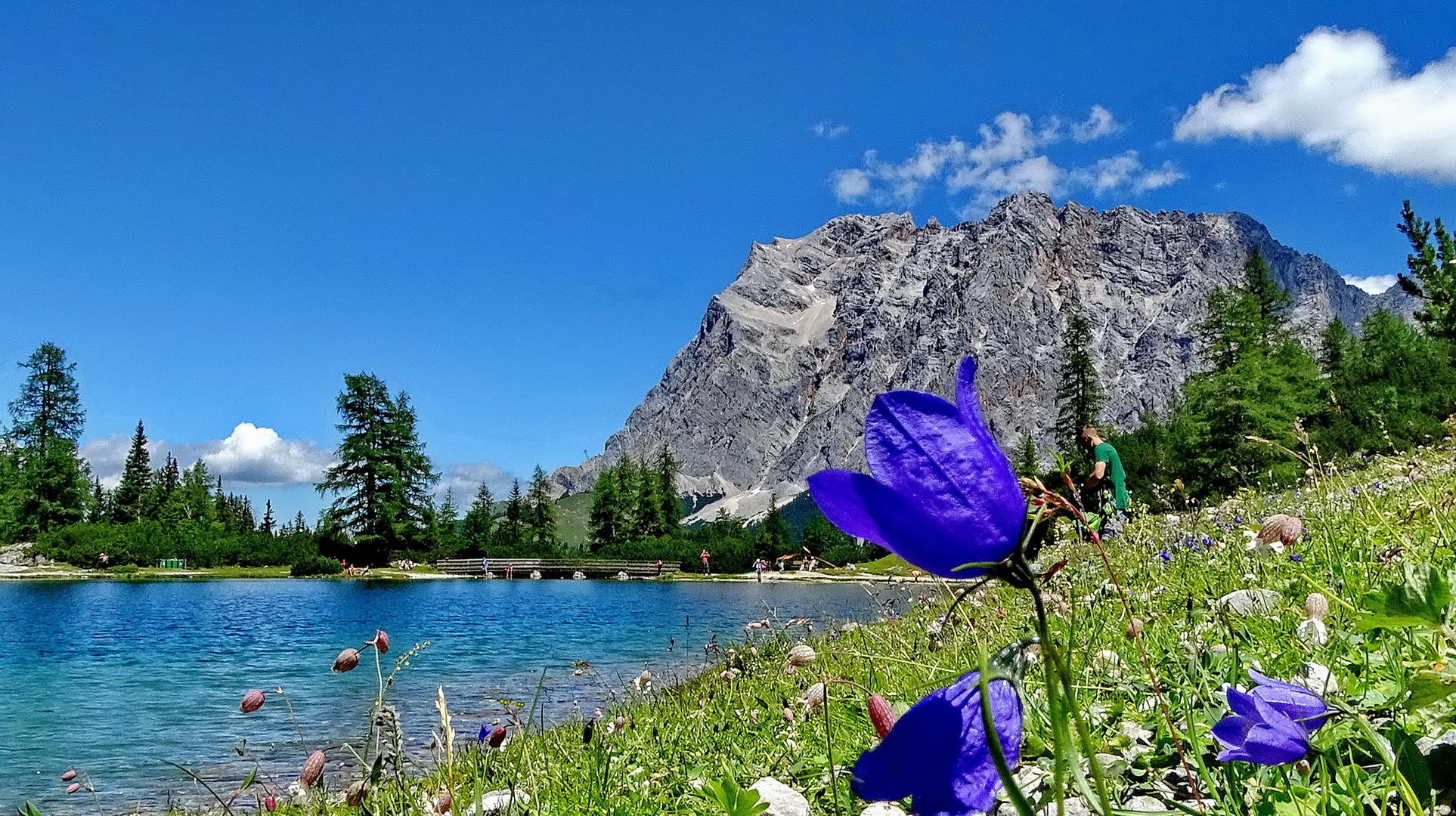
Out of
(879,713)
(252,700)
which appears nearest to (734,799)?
(879,713)

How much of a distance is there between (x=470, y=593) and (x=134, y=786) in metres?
26.0

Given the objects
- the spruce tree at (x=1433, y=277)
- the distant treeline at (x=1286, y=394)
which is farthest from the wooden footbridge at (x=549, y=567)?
the spruce tree at (x=1433, y=277)

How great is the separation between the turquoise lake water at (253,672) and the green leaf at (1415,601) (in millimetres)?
3124

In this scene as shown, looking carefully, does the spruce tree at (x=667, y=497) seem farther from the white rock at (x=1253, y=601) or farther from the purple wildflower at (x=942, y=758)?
the purple wildflower at (x=942, y=758)

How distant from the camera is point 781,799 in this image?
234 cm

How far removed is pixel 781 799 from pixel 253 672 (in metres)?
11.1

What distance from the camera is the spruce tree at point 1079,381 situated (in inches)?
1980

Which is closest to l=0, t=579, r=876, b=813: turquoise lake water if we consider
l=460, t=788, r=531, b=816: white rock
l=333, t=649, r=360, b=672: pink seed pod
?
l=460, t=788, r=531, b=816: white rock

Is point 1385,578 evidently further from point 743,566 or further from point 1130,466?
point 743,566

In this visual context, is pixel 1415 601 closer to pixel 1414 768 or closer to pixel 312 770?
pixel 1414 768

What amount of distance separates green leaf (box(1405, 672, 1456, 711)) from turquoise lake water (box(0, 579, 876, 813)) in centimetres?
312

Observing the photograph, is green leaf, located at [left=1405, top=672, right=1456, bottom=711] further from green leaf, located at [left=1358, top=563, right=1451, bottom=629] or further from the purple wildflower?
the purple wildflower

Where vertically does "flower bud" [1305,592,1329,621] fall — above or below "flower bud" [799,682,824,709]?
above

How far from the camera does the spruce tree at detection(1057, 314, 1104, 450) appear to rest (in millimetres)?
50281
